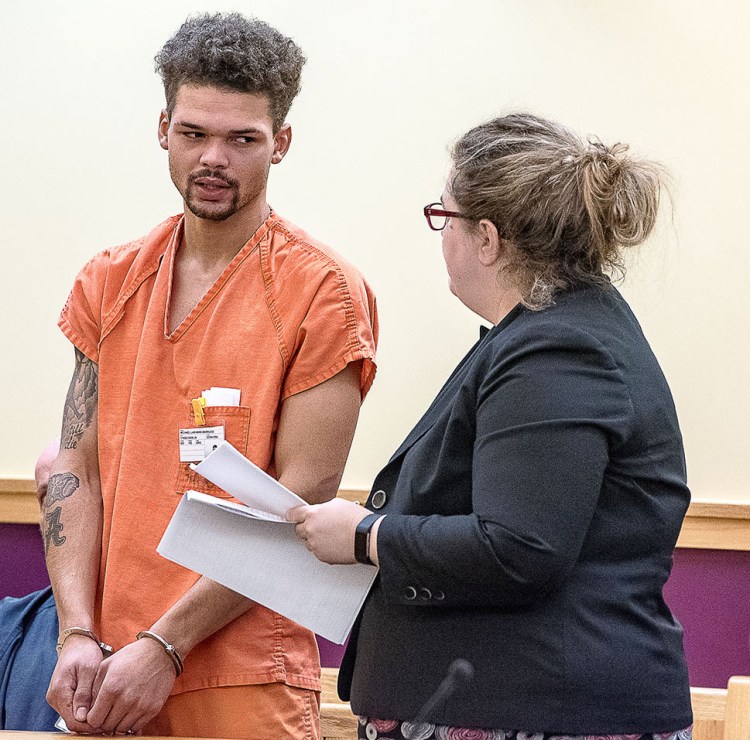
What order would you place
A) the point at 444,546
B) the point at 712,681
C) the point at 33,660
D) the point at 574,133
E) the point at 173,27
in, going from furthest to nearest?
1. the point at 173,27
2. the point at 712,681
3. the point at 33,660
4. the point at 574,133
5. the point at 444,546

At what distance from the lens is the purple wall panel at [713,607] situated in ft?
8.41

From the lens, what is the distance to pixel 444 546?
3.59 ft

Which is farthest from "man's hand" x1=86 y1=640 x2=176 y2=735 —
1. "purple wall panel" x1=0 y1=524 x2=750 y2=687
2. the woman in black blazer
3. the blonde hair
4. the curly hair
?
"purple wall panel" x1=0 y1=524 x2=750 y2=687

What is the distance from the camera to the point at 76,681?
1456 mm

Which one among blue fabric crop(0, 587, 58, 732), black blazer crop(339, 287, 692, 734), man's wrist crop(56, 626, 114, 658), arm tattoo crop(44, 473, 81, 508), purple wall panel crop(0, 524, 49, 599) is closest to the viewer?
black blazer crop(339, 287, 692, 734)

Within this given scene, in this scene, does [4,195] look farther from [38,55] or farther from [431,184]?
[431,184]

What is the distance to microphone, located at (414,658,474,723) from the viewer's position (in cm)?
114

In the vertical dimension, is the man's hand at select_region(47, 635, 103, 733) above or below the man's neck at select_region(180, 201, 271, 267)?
below

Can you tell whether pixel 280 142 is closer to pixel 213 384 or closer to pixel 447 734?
pixel 213 384

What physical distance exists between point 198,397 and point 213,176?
335 millimetres

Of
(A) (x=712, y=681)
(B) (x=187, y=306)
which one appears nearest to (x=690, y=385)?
(A) (x=712, y=681)

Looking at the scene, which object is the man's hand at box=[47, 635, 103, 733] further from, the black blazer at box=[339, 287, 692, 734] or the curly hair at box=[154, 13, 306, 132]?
the curly hair at box=[154, 13, 306, 132]

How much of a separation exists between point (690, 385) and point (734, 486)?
270 mm

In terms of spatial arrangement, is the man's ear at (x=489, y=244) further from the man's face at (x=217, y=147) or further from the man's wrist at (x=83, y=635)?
the man's wrist at (x=83, y=635)
